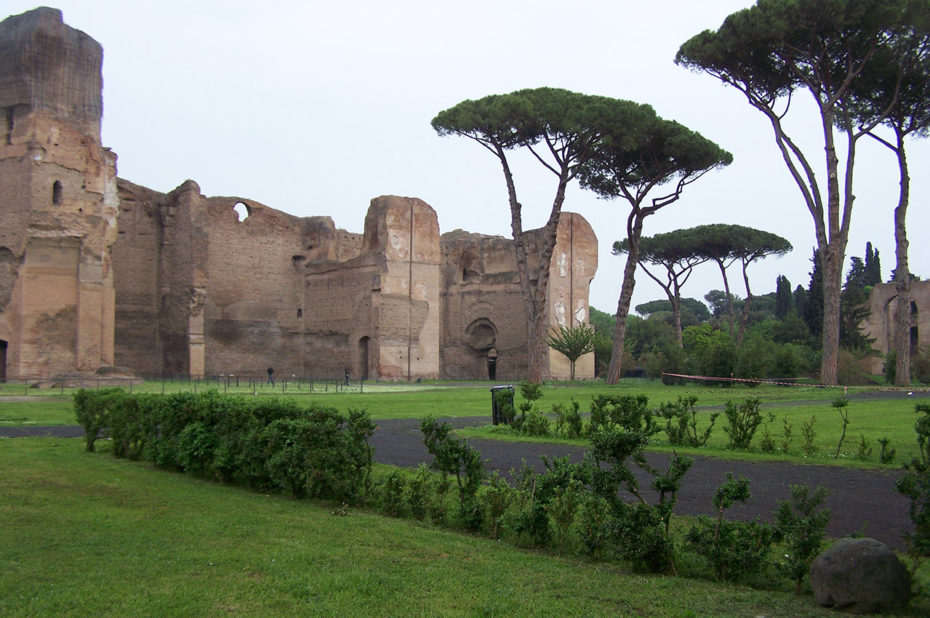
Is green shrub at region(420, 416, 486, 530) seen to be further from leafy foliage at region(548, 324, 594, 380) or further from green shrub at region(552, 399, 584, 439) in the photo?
leafy foliage at region(548, 324, 594, 380)

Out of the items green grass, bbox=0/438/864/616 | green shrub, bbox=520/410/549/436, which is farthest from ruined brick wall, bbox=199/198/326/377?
green grass, bbox=0/438/864/616

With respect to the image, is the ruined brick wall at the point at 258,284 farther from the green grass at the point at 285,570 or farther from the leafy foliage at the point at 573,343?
the green grass at the point at 285,570

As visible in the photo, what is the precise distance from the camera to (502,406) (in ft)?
40.6

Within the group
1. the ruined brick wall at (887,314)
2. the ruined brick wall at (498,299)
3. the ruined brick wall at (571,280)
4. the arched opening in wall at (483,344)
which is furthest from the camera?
the ruined brick wall at (887,314)

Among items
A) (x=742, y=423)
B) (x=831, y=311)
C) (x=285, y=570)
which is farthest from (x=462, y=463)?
(x=831, y=311)

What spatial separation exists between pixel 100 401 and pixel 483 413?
8.14 metres

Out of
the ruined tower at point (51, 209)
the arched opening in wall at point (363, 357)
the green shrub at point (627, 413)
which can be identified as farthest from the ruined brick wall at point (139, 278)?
the green shrub at point (627, 413)

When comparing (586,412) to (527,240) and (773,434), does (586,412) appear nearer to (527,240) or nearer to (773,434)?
(773,434)

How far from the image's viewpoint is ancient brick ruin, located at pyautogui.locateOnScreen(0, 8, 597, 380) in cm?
2705

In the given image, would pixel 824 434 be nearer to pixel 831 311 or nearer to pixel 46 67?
pixel 831 311

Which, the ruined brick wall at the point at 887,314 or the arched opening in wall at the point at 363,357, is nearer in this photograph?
the arched opening in wall at the point at 363,357

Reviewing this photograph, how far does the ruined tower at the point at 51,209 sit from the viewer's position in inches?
1049

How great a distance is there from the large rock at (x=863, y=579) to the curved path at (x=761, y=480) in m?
1.20

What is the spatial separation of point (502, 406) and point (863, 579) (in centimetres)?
863
